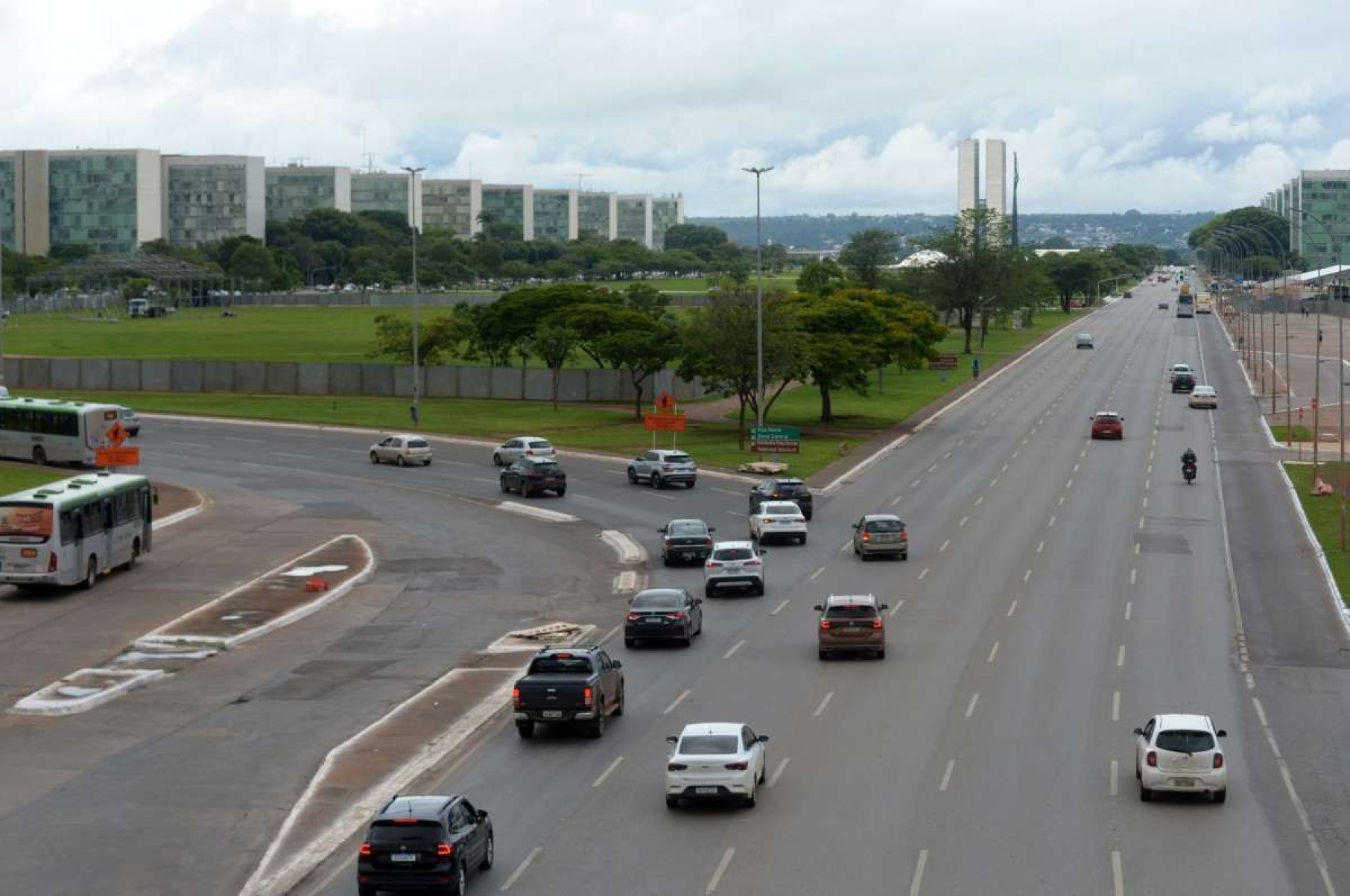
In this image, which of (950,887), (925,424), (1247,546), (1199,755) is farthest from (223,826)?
(925,424)

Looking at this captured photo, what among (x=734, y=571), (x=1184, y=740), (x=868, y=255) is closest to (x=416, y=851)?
(x=1184, y=740)

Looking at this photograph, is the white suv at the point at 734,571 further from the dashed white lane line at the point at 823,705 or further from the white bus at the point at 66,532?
the white bus at the point at 66,532

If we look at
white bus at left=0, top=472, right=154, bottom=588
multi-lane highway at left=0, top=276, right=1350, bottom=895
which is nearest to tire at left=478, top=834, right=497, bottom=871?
multi-lane highway at left=0, top=276, right=1350, bottom=895

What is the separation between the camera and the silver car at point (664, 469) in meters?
72.4

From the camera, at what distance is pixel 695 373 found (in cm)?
9269

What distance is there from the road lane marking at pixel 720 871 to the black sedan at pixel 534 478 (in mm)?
45234

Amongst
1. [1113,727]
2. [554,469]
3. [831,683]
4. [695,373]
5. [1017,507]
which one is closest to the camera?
[1113,727]

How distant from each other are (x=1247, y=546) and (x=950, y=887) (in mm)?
36635

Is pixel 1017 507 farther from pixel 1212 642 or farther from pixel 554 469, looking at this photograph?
pixel 1212 642

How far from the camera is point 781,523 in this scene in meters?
58.1

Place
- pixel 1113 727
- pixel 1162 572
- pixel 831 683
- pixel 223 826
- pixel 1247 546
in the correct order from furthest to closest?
1. pixel 1247 546
2. pixel 1162 572
3. pixel 831 683
4. pixel 1113 727
5. pixel 223 826

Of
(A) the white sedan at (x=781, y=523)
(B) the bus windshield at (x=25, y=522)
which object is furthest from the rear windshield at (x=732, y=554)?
(B) the bus windshield at (x=25, y=522)

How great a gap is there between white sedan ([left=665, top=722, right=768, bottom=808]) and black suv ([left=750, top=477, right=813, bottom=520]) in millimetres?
35470

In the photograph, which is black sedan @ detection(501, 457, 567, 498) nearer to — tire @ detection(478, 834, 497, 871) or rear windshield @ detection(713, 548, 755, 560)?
rear windshield @ detection(713, 548, 755, 560)
